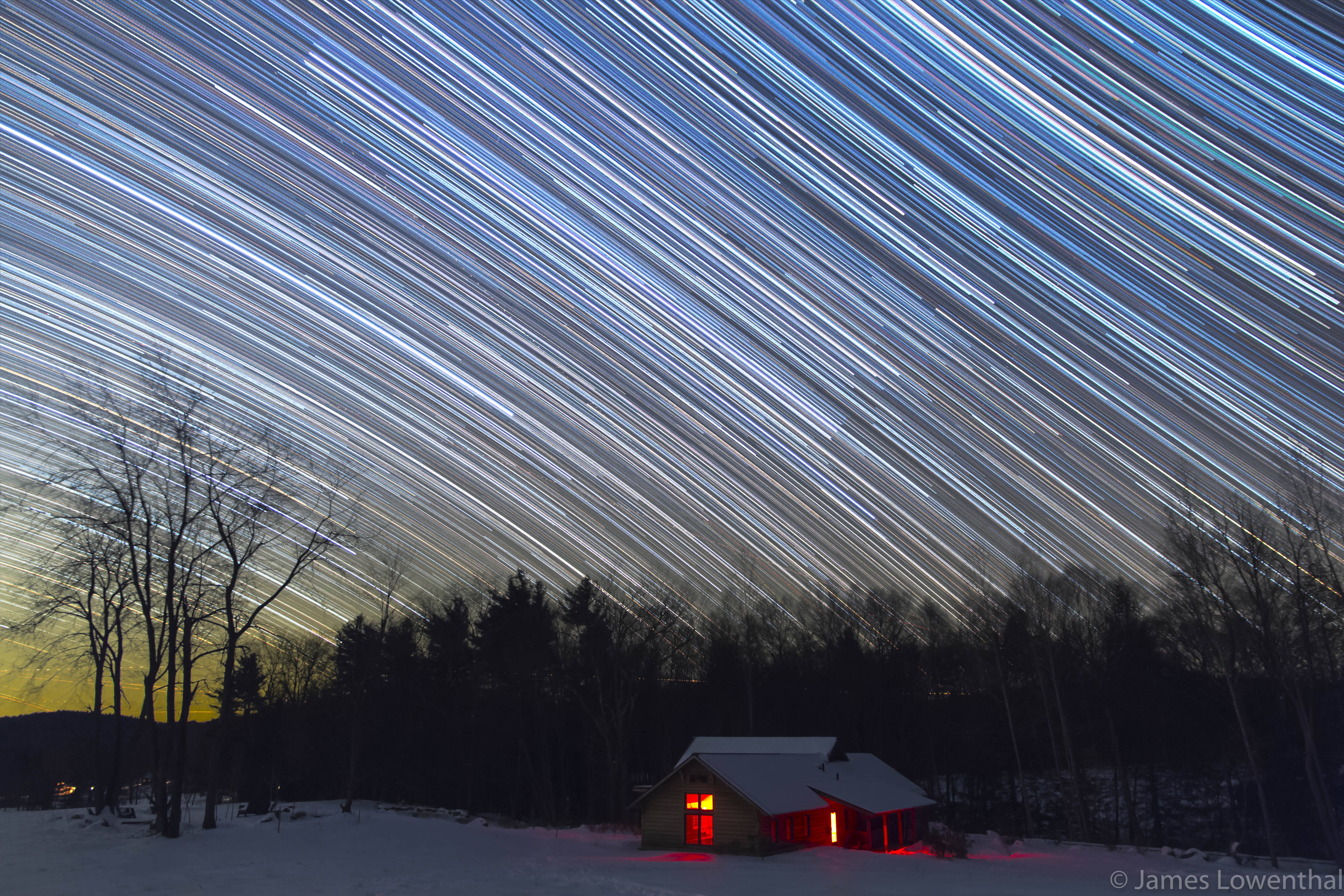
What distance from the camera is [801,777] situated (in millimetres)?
34938

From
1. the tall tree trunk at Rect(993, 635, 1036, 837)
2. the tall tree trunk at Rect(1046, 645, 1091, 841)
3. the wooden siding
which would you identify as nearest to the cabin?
the wooden siding

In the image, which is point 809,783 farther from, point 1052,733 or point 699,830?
point 1052,733

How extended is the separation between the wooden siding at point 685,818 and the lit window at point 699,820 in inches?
4.9

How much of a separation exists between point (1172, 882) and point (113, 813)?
34.6 m

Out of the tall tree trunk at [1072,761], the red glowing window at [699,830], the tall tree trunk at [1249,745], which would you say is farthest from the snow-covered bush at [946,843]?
the tall tree trunk at [1249,745]

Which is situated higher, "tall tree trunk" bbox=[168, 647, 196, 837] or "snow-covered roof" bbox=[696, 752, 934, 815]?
"tall tree trunk" bbox=[168, 647, 196, 837]

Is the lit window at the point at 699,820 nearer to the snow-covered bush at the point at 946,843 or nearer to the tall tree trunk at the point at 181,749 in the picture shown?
the snow-covered bush at the point at 946,843

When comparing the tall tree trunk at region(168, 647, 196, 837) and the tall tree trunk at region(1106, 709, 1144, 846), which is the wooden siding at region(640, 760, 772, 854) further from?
the tall tree trunk at region(1106, 709, 1144, 846)

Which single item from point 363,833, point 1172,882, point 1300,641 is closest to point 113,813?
point 363,833

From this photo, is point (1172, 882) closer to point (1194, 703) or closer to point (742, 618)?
point (1194, 703)

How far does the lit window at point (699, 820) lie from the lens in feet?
102

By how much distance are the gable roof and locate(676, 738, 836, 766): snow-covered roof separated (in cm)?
4

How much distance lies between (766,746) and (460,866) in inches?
807

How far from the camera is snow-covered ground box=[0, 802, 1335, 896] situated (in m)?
17.5
